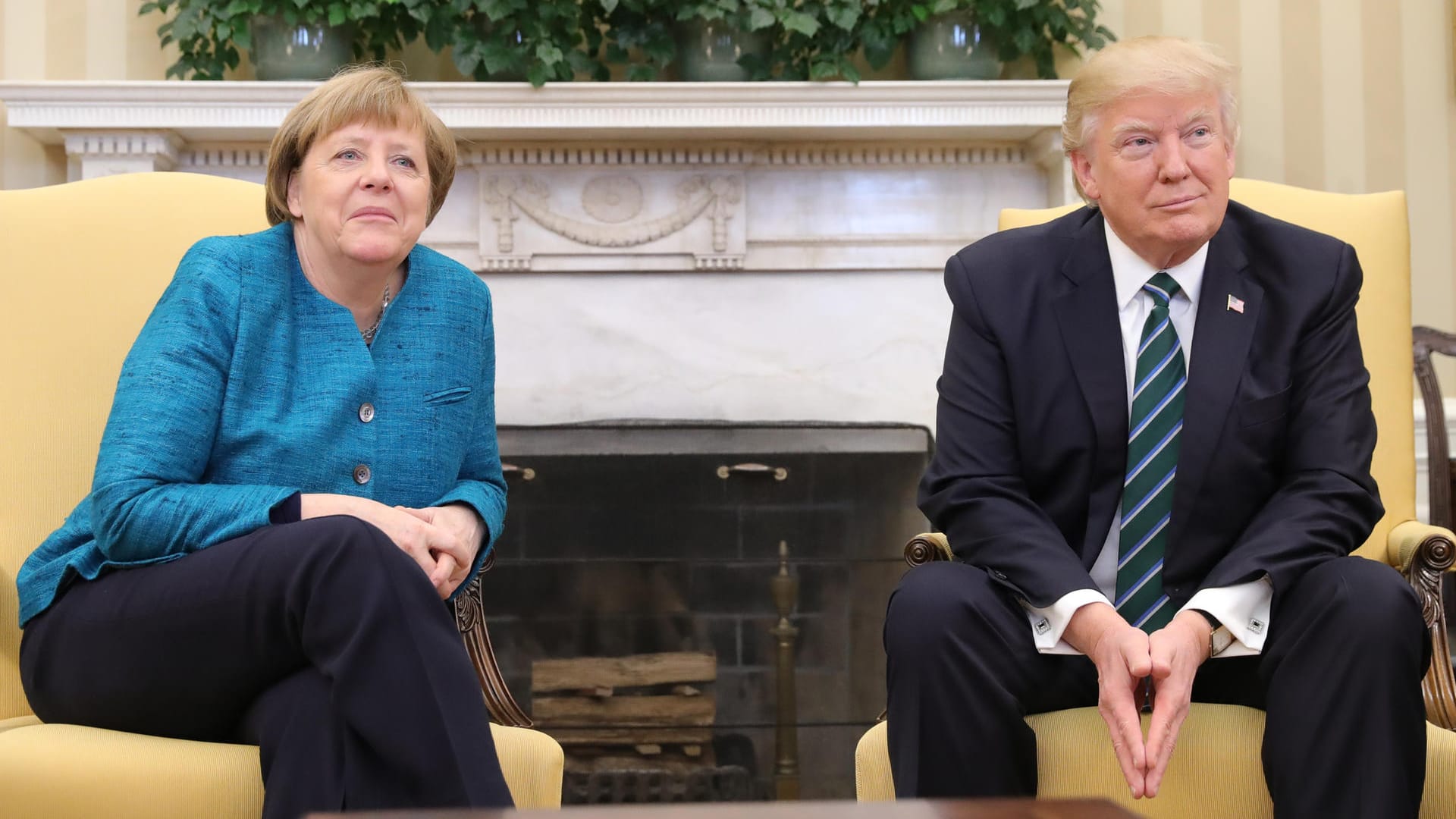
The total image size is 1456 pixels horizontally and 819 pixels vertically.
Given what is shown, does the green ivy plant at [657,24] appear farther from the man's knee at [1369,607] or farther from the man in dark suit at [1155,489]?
the man's knee at [1369,607]

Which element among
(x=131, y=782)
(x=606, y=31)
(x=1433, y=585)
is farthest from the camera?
(x=606, y=31)

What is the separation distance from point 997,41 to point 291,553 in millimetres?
2054

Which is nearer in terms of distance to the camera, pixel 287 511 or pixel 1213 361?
pixel 287 511

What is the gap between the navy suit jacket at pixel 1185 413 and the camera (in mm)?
1393

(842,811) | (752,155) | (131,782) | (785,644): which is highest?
(752,155)

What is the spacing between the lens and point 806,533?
2592 millimetres

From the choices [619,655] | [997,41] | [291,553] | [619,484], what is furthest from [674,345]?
[291,553]

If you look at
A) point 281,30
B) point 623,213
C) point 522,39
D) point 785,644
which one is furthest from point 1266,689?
point 281,30

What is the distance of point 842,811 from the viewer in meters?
0.80

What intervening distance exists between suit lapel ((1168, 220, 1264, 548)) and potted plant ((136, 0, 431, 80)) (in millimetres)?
1754

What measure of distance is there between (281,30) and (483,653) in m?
1.65

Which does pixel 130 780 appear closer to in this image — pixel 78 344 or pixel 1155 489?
pixel 78 344

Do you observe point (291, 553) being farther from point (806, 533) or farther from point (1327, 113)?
point (1327, 113)

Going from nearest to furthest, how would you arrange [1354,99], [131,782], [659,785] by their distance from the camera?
1. [131,782]
2. [659,785]
3. [1354,99]
